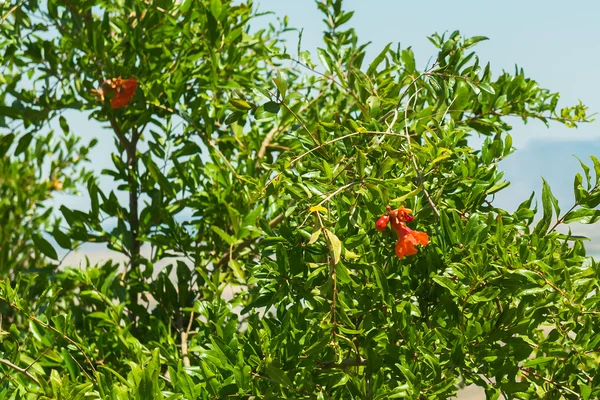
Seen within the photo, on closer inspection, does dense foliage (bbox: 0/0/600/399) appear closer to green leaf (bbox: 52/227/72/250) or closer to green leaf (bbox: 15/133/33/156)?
green leaf (bbox: 52/227/72/250)

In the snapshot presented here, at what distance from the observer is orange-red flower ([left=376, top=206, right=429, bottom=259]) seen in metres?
0.97

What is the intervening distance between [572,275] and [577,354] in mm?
113

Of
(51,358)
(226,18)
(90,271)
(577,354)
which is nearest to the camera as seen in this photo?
(577,354)

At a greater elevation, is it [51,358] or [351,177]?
[351,177]

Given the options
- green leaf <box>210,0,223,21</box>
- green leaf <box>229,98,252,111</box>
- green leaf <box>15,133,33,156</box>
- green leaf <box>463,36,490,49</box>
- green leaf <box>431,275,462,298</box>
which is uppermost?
green leaf <box>210,0,223,21</box>

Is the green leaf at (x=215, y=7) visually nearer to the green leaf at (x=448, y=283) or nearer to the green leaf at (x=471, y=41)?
the green leaf at (x=471, y=41)

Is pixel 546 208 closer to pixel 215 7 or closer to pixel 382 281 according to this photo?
pixel 382 281

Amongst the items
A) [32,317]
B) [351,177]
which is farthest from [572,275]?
[32,317]

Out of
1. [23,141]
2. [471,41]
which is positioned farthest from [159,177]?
[471,41]

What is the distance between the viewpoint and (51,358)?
1.39m

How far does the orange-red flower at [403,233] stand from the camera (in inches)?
38.0

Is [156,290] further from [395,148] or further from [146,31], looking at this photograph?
[395,148]

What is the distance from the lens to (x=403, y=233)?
3.17 ft

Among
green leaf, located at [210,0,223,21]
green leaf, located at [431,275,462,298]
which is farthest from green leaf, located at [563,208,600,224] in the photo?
green leaf, located at [210,0,223,21]
